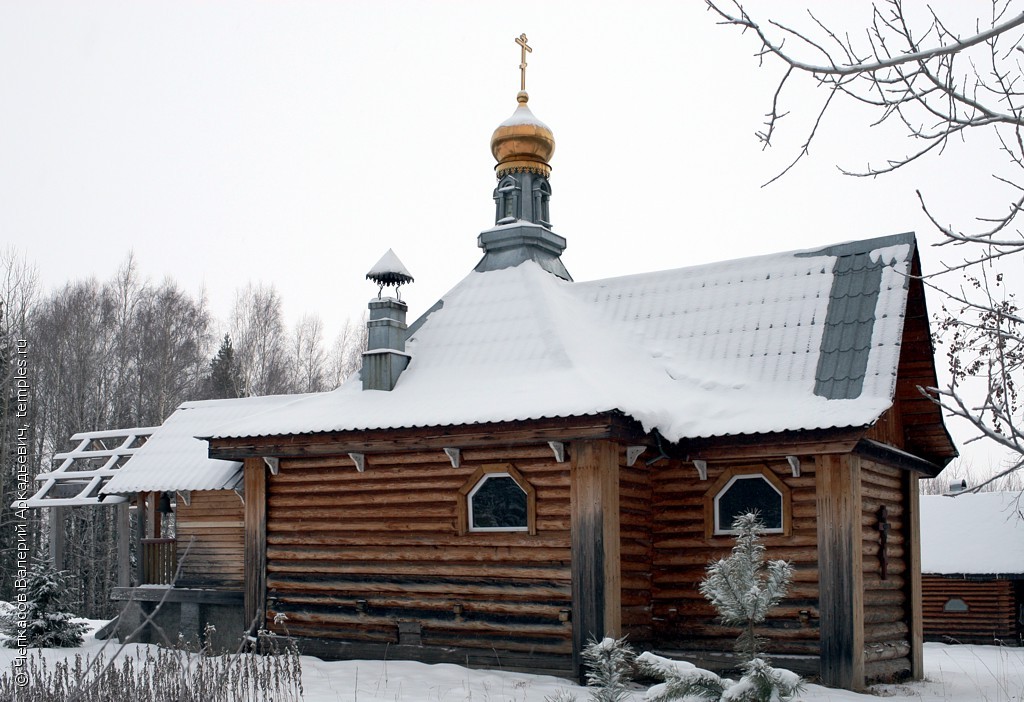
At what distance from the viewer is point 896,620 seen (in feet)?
41.4

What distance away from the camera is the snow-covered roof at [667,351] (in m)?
11.5

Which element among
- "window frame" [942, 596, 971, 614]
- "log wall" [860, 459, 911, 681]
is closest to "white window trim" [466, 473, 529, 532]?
"log wall" [860, 459, 911, 681]

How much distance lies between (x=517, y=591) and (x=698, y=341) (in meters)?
3.96

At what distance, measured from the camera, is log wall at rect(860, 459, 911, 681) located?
11680 mm

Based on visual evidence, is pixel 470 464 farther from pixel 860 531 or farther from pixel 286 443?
pixel 860 531

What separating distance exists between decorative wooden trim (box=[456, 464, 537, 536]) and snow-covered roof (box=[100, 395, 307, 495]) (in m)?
4.95

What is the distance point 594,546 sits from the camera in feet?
36.5

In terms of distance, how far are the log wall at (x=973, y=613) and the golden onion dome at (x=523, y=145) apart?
14.2 meters

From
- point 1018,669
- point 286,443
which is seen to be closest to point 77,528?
point 286,443

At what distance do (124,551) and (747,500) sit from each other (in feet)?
37.0

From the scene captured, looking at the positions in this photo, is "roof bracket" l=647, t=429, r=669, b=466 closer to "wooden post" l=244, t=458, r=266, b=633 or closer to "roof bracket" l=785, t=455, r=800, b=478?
"roof bracket" l=785, t=455, r=800, b=478

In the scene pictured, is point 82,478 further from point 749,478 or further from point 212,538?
point 749,478

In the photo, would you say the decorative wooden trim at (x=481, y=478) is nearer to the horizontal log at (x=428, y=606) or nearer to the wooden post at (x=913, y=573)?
the horizontal log at (x=428, y=606)

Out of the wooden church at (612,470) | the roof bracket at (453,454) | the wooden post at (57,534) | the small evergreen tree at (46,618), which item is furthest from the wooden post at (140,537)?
the roof bracket at (453,454)
